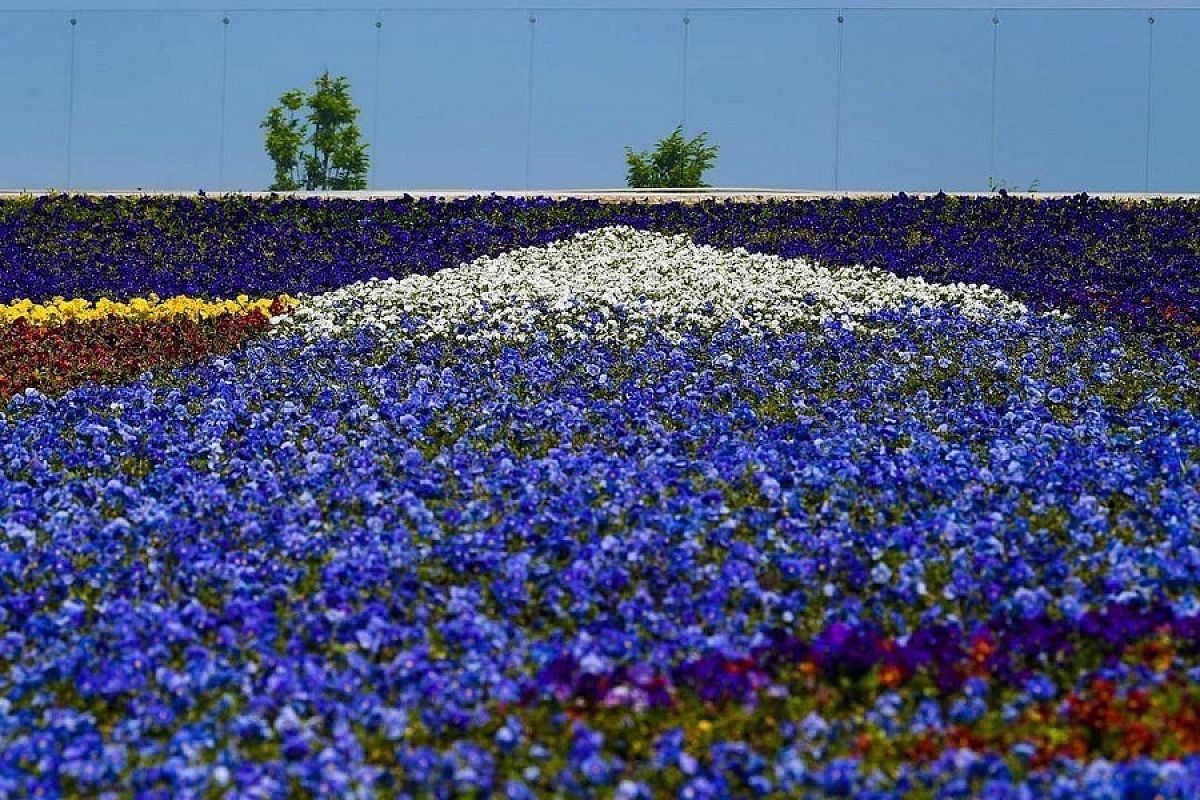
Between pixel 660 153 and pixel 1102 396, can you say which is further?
pixel 660 153

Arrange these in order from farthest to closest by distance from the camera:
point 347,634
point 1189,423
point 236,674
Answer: point 1189,423
point 347,634
point 236,674

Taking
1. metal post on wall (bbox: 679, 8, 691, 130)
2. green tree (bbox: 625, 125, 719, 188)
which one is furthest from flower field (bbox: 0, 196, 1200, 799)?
metal post on wall (bbox: 679, 8, 691, 130)

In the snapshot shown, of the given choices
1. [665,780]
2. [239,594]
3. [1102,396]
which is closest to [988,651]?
→ [665,780]

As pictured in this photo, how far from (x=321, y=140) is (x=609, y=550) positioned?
646 inches

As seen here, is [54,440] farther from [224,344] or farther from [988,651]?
[988,651]

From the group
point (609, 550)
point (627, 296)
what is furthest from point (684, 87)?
point (609, 550)

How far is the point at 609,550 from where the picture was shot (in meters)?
5.07

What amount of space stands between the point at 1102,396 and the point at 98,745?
5382 mm

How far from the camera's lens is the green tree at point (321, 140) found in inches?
811

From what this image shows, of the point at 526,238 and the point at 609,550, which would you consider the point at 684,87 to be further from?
the point at 609,550

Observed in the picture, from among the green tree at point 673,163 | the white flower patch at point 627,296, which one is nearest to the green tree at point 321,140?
the green tree at point 673,163

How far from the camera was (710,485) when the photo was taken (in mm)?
5914

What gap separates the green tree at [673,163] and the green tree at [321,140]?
3448 millimetres

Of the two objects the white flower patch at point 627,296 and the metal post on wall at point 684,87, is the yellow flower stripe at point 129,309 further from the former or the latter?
the metal post on wall at point 684,87
